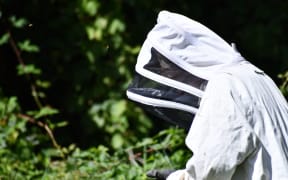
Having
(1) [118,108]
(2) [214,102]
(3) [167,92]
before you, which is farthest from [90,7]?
(2) [214,102]

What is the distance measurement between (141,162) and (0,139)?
1026 millimetres

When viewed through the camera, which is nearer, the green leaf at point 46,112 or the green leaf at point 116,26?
the green leaf at point 46,112

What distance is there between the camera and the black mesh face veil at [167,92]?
3.76 meters

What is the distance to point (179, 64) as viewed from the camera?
3.73 meters

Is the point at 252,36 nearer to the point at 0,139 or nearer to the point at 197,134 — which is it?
the point at 0,139

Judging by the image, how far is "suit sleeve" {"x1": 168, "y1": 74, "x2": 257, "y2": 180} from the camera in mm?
3396

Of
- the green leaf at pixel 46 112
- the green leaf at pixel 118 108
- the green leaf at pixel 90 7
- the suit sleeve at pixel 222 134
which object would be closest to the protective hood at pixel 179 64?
the suit sleeve at pixel 222 134

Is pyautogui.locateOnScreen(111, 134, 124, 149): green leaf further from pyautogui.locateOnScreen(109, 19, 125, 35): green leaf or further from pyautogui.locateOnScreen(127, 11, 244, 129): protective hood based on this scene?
pyautogui.locateOnScreen(127, 11, 244, 129): protective hood

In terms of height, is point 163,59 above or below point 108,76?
above

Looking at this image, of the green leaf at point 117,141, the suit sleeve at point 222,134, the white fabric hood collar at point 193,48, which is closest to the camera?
the suit sleeve at point 222,134

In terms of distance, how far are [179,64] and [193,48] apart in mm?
100

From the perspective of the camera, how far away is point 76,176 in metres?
5.18

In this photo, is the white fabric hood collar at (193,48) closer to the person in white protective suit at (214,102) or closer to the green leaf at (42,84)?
the person in white protective suit at (214,102)

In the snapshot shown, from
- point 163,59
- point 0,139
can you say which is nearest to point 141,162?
point 0,139
